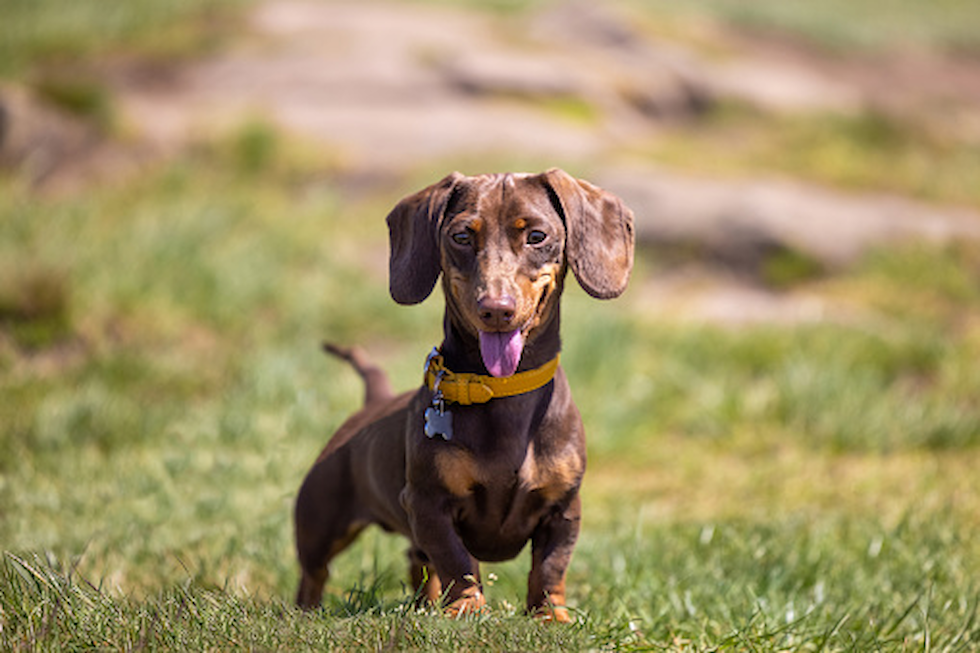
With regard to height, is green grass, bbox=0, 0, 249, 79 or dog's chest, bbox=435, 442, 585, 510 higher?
dog's chest, bbox=435, 442, 585, 510

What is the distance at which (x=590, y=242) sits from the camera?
2910mm

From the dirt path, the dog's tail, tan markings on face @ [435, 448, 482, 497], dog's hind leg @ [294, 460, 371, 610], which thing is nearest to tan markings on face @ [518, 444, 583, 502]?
tan markings on face @ [435, 448, 482, 497]

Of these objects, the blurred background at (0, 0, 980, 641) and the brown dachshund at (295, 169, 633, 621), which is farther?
the blurred background at (0, 0, 980, 641)

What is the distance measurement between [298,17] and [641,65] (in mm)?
5072

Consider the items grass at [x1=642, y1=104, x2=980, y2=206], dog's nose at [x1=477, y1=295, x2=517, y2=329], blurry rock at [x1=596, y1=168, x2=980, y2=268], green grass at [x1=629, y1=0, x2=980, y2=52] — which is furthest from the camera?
green grass at [x1=629, y1=0, x2=980, y2=52]

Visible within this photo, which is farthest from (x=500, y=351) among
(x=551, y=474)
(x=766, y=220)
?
(x=766, y=220)

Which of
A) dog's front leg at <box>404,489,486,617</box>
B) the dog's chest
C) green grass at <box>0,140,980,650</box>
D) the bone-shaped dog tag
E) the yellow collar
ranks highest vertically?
the yellow collar

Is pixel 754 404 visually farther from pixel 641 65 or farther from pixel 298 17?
pixel 298 17

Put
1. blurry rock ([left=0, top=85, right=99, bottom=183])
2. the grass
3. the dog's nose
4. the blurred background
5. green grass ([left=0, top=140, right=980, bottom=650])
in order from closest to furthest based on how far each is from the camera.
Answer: the dog's nose → green grass ([left=0, top=140, right=980, bottom=650]) → the blurred background → blurry rock ([left=0, top=85, right=99, bottom=183]) → the grass

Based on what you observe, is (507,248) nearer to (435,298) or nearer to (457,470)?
(457,470)

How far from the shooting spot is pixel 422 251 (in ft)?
9.65

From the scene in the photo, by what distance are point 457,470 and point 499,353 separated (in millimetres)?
339

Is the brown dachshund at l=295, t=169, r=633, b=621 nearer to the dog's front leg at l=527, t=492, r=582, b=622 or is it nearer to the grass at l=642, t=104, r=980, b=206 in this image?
the dog's front leg at l=527, t=492, r=582, b=622

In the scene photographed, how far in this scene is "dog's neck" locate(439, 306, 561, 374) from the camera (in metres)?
2.90
